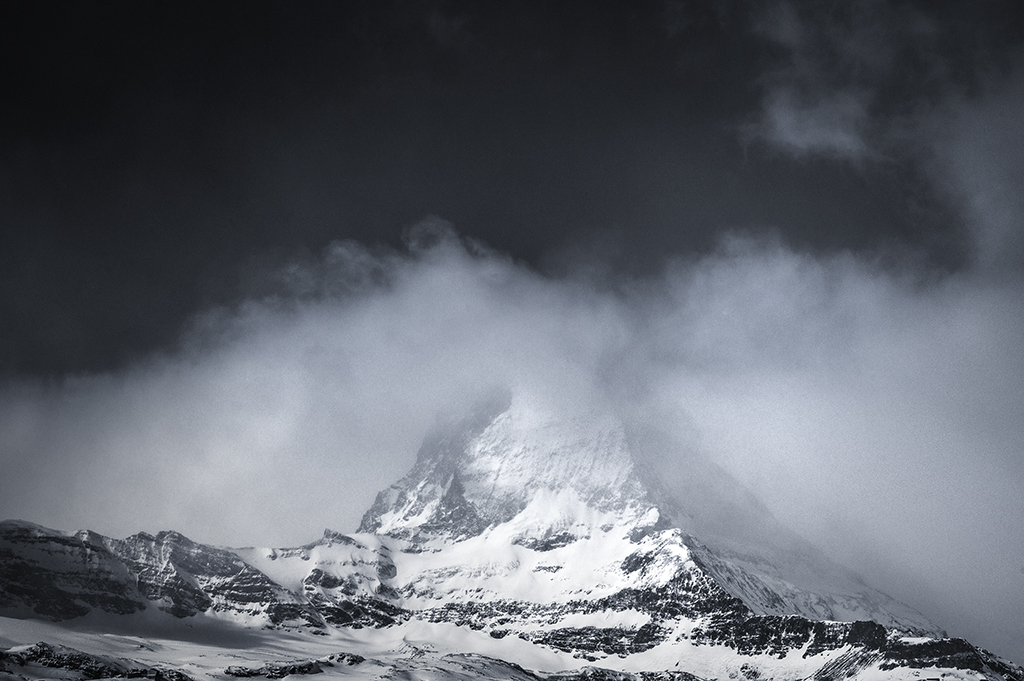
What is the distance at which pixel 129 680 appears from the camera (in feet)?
650

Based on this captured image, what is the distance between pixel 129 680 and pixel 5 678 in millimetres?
23230

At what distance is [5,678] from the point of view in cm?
18525

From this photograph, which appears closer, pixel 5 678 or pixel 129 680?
pixel 5 678
